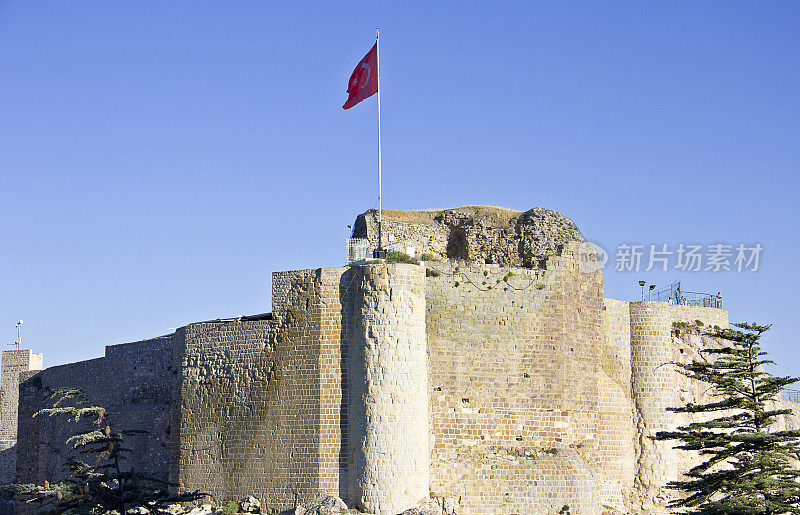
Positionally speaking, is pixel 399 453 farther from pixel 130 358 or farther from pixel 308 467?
pixel 130 358

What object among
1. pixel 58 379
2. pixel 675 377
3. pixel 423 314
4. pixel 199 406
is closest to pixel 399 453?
pixel 423 314

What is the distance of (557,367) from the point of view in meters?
36.2

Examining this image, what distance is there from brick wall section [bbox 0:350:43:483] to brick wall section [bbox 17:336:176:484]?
237 inches

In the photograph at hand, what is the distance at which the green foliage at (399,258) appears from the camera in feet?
115

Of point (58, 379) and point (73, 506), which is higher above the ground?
point (58, 379)

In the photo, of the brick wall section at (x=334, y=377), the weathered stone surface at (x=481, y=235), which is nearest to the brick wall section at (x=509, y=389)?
the brick wall section at (x=334, y=377)

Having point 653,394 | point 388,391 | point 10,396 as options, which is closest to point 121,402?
point 388,391

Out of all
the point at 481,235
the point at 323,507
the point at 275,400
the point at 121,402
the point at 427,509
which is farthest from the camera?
the point at 481,235

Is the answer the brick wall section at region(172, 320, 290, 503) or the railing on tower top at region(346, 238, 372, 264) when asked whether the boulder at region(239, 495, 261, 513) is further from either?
the railing on tower top at region(346, 238, 372, 264)

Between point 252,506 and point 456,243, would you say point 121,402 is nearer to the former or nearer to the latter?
point 252,506

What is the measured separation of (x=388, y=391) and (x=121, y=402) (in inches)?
465

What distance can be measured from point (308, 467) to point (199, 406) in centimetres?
472

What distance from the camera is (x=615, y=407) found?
37906 millimetres

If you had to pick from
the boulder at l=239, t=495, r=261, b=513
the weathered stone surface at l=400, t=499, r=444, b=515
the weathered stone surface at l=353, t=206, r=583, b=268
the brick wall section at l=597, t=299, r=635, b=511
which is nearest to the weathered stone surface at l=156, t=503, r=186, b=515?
the boulder at l=239, t=495, r=261, b=513
